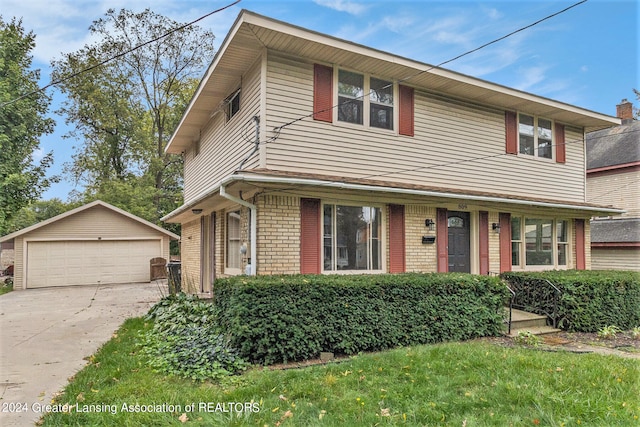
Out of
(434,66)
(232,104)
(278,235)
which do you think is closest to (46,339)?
(278,235)

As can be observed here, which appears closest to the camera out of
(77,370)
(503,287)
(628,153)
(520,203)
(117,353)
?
(77,370)

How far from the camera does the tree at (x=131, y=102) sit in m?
25.3

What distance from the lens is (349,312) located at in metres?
5.85

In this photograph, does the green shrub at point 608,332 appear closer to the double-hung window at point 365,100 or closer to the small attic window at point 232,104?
the double-hung window at point 365,100

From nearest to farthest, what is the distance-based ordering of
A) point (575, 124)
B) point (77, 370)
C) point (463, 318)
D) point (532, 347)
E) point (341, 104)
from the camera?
point (77, 370)
point (532, 347)
point (463, 318)
point (341, 104)
point (575, 124)

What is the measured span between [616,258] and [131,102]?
28.2 m

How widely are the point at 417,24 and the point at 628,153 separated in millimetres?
13943

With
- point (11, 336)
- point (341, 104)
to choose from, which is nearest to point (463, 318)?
point (341, 104)

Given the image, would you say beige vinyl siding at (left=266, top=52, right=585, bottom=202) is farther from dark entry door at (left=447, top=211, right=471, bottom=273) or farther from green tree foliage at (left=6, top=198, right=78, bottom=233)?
green tree foliage at (left=6, top=198, right=78, bottom=233)

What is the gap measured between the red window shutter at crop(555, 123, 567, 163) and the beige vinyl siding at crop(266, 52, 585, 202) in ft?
0.72

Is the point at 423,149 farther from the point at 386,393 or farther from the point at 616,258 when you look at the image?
the point at 616,258

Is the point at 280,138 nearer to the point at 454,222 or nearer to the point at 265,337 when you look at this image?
the point at 265,337

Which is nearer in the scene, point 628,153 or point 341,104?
point 341,104

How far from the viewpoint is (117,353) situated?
560cm
